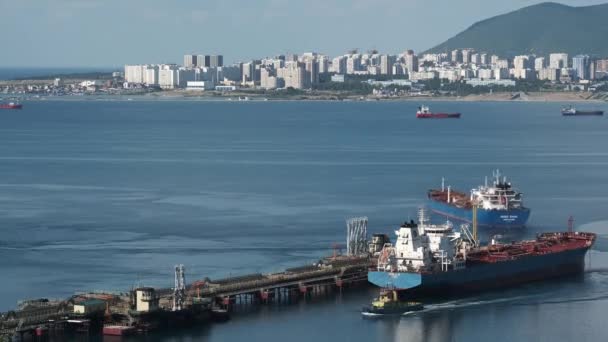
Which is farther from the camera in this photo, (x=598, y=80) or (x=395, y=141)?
(x=598, y=80)

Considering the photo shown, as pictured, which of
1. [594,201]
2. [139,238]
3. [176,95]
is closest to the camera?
[139,238]

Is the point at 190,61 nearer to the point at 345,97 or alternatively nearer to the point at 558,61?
the point at 345,97

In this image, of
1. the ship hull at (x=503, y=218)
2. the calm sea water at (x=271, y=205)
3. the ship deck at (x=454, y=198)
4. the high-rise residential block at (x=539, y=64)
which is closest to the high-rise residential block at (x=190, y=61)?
the high-rise residential block at (x=539, y=64)

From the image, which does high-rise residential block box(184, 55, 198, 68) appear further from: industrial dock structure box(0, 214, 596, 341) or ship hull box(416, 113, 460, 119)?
industrial dock structure box(0, 214, 596, 341)

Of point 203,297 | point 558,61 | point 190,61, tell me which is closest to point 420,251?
point 203,297

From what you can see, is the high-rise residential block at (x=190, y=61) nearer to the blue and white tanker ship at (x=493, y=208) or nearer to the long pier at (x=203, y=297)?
the blue and white tanker ship at (x=493, y=208)

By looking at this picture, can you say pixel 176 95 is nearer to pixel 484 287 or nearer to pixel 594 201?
pixel 594 201

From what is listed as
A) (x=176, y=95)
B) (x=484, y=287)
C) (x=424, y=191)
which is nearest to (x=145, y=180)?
(x=424, y=191)
